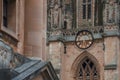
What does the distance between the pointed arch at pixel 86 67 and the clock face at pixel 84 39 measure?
0.62 metres

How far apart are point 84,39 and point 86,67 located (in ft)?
7.07

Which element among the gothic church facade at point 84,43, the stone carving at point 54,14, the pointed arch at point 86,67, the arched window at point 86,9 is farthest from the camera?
the arched window at point 86,9

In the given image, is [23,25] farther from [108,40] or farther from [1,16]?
[108,40]

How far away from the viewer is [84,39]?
41.1m

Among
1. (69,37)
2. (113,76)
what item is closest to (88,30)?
(69,37)

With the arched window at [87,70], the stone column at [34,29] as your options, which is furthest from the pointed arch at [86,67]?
the stone column at [34,29]

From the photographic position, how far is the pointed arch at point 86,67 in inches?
1583

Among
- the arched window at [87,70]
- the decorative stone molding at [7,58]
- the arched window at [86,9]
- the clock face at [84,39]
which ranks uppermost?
the arched window at [86,9]

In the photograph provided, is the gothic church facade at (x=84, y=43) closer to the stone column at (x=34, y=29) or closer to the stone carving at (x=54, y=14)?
the stone carving at (x=54, y=14)

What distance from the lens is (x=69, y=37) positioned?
136 feet

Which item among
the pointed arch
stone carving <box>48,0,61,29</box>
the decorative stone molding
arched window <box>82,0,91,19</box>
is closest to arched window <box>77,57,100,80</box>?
the pointed arch

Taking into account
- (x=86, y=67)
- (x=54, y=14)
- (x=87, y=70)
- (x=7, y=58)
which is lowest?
(x=87, y=70)

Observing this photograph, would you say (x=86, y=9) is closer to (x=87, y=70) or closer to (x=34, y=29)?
(x=87, y=70)

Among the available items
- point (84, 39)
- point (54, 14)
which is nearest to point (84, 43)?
point (84, 39)
